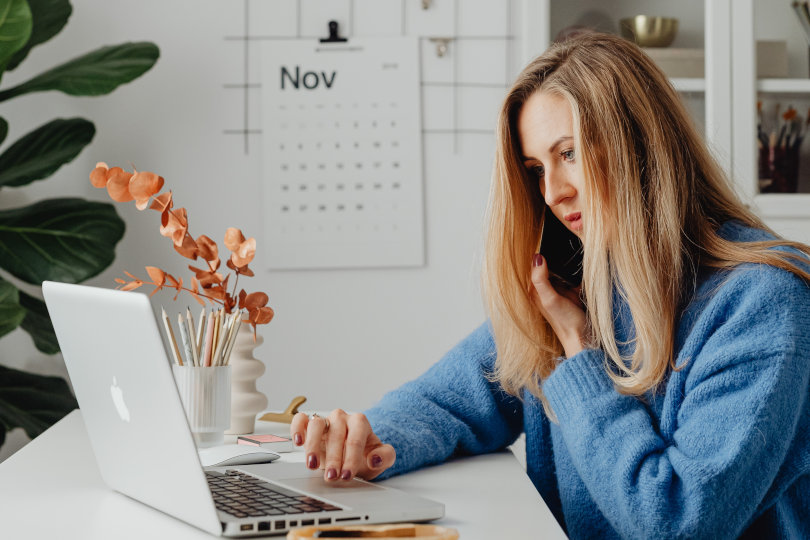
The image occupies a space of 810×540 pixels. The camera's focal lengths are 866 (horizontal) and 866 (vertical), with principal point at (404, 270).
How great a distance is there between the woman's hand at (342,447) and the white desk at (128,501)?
4 cm

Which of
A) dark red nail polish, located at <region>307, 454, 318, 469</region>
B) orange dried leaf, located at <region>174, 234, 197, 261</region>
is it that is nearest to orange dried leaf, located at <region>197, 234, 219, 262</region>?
orange dried leaf, located at <region>174, 234, 197, 261</region>

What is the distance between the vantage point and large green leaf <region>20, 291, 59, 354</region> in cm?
209

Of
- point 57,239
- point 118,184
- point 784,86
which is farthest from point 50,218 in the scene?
point 784,86

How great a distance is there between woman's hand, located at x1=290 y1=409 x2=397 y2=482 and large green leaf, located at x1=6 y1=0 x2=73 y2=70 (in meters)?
1.53

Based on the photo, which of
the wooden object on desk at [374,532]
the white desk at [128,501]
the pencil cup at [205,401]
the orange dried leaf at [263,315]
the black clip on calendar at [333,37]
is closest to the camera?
the wooden object on desk at [374,532]

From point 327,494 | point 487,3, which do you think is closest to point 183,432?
point 327,494

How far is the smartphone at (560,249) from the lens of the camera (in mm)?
1396

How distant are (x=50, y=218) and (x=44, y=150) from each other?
18 centimetres

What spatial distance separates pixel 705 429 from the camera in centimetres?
95

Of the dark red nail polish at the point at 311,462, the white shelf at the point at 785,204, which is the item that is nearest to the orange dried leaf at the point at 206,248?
the dark red nail polish at the point at 311,462

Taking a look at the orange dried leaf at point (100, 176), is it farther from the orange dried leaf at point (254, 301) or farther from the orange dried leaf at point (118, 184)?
the orange dried leaf at point (254, 301)

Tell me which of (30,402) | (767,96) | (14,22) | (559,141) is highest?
(14,22)

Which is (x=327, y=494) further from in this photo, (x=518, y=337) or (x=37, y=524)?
(x=518, y=337)

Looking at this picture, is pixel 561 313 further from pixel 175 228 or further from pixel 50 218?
pixel 50 218
